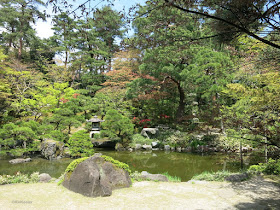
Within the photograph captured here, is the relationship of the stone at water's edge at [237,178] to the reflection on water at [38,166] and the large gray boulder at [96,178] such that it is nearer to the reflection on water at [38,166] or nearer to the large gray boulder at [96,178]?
the large gray boulder at [96,178]

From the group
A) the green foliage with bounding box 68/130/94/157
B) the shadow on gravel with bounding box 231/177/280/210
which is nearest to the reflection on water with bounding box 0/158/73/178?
the green foliage with bounding box 68/130/94/157

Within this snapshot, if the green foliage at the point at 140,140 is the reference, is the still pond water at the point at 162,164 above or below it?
below

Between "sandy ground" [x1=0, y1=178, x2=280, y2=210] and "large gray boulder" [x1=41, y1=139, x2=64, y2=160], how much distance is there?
13.8 ft

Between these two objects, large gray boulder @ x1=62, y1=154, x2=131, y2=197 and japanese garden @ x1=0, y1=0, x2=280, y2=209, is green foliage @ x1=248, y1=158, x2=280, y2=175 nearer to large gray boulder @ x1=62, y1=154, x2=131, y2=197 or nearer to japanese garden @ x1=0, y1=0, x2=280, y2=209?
japanese garden @ x1=0, y1=0, x2=280, y2=209

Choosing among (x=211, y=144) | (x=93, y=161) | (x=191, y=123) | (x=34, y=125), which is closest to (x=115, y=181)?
(x=93, y=161)

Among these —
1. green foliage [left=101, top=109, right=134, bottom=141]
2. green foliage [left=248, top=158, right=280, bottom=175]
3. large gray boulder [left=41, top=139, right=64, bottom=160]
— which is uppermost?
green foliage [left=101, top=109, right=134, bottom=141]

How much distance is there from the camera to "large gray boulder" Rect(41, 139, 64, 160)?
7.77 meters

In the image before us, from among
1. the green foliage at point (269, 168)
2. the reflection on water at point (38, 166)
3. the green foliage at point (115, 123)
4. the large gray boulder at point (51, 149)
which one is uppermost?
the green foliage at point (115, 123)

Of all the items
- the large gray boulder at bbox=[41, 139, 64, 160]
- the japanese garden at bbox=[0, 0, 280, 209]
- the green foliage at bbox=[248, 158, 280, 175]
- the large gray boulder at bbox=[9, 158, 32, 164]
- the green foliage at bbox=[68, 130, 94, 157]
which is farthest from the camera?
the large gray boulder at bbox=[41, 139, 64, 160]

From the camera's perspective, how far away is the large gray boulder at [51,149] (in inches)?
306

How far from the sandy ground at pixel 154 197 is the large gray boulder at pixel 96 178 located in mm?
113

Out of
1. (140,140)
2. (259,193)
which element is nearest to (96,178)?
(259,193)

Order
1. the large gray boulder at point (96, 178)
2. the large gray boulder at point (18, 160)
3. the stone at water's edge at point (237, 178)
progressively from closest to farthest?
the large gray boulder at point (96, 178)
the stone at water's edge at point (237, 178)
the large gray boulder at point (18, 160)

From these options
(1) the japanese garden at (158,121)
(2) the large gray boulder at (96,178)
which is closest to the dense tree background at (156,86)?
(1) the japanese garden at (158,121)
